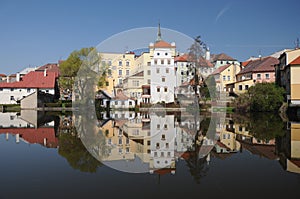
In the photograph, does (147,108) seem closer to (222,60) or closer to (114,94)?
(114,94)

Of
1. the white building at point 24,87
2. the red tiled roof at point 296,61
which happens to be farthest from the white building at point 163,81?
the white building at point 24,87

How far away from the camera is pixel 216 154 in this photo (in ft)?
28.3

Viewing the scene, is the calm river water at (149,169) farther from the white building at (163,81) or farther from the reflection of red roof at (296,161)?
the white building at (163,81)

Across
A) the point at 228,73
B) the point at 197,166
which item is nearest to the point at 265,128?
the point at 197,166

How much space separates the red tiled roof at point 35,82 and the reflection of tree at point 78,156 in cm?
3810

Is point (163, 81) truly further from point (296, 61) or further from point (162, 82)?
point (296, 61)

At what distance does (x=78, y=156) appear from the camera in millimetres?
8180

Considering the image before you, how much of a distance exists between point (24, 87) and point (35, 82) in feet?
6.33

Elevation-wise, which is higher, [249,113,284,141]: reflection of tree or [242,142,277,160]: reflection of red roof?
[249,113,284,141]: reflection of tree

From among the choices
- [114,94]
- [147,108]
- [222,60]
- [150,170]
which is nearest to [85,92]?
[114,94]

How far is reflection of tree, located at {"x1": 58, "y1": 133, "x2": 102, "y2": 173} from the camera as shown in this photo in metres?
6.98

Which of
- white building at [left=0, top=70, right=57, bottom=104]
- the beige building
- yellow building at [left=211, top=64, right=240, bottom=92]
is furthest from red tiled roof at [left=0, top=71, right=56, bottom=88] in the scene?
the beige building

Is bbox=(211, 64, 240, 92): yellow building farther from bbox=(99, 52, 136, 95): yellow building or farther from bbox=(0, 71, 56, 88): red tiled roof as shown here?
bbox=(0, 71, 56, 88): red tiled roof

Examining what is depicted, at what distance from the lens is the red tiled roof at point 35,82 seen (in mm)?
45562
